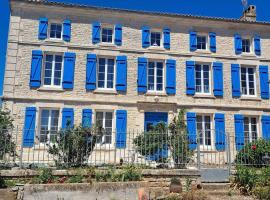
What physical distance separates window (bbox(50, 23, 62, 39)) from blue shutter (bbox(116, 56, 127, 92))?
318 centimetres

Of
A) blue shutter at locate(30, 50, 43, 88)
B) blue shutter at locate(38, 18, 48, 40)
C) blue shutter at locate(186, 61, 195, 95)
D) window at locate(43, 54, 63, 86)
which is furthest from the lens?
blue shutter at locate(186, 61, 195, 95)

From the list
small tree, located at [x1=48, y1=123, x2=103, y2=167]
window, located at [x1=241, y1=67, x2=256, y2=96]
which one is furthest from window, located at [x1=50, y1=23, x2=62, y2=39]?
window, located at [x1=241, y1=67, x2=256, y2=96]

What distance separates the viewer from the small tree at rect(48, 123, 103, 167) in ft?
31.7

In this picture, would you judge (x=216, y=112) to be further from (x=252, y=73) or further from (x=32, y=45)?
(x=32, y=45)

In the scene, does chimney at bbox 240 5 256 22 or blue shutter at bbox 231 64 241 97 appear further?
chimney at bbox 240 5 256 22

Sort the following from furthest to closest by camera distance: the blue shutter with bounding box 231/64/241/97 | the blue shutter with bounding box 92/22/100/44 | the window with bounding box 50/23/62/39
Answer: the blue shutter with bounding box 231/64/241/97 < the blue shutter with bounding box 92/22/100/44 < the window with bounding box 50/23/62/39

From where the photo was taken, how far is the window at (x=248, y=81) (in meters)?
18.1

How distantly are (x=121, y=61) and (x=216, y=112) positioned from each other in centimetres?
557

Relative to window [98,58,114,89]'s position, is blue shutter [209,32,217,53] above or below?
above

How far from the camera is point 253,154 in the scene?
11328 mm

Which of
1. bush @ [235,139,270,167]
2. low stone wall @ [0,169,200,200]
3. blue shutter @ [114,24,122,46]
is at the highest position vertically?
blue shutter @ [114,24,122,46]

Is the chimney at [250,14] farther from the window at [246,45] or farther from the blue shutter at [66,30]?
the blue shutter at [66,30]

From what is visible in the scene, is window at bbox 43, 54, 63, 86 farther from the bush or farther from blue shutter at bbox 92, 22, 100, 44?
the bush

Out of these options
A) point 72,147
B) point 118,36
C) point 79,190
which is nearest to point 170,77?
point 118,36
